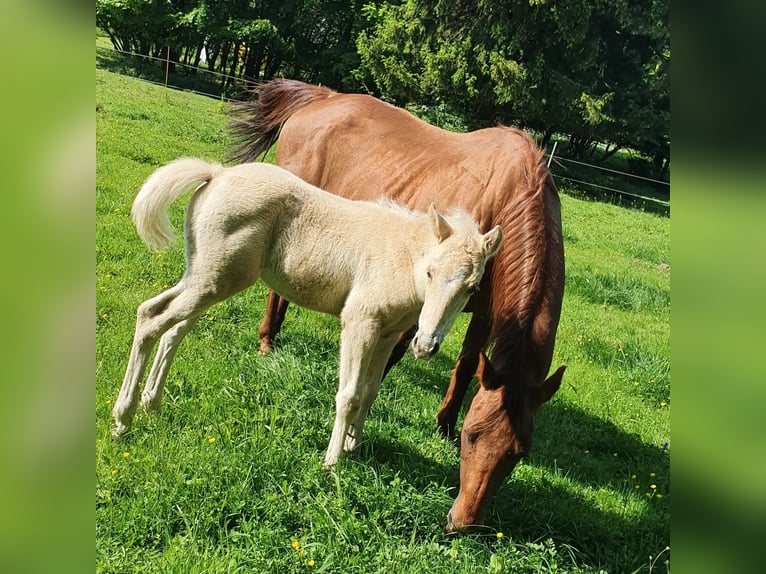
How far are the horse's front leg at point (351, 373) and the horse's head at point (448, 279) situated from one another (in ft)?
1.58

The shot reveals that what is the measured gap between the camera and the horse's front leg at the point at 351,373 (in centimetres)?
318

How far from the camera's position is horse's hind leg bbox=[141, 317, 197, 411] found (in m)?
3.29

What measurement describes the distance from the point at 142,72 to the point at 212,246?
24.0 meters

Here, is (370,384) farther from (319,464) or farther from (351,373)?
(319,464)

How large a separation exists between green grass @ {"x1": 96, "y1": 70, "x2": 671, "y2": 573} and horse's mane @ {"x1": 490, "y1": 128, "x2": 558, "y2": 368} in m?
0.99

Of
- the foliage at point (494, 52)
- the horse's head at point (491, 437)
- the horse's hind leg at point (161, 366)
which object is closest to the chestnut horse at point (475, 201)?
the horse's head at point (491, 437)

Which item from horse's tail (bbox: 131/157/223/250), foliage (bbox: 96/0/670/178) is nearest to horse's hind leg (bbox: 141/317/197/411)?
horse's tail (bbox: 131/157/223/250)

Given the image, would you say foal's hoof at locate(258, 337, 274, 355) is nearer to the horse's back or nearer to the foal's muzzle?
the horse's back

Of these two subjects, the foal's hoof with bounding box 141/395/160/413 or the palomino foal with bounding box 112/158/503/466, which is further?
the foal's hoof with bounding box 141/395/160/413

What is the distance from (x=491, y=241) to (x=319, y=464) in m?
1.61
